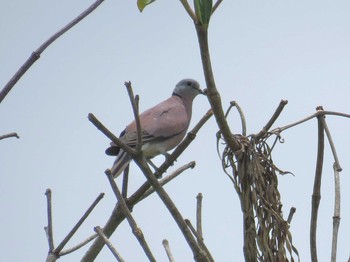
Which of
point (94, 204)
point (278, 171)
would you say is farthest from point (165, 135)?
point (278, 171)

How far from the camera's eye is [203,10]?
94.7 inches

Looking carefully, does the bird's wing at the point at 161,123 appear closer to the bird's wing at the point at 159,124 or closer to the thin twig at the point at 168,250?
the bird's wing at the point at 159,124

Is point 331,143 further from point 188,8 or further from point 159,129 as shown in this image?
point 159,129

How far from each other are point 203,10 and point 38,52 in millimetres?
573

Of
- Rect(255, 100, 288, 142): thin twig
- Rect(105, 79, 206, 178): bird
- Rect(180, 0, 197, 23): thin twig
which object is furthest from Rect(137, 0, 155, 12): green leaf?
Rect(105, 79, 206, 178): bird

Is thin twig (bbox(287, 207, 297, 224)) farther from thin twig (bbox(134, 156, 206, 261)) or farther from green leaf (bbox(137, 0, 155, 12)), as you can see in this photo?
green leaf (bbox(137, 0, 155, 12))

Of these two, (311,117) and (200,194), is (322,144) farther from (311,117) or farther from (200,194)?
(200,194)

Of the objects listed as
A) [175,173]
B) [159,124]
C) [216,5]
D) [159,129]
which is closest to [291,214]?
[175,173]

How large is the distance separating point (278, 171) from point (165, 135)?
4283 mm

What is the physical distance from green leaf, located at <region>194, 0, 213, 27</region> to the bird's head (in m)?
6.37

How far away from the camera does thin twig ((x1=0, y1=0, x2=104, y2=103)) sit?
2.47 metres

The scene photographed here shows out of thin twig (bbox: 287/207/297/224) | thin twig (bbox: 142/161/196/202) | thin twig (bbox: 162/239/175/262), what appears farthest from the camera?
thin twig (bbox: 142/161/196/202)

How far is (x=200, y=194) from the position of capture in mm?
2977

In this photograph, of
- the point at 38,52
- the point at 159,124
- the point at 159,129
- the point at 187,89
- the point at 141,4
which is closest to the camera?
the point at 38,52
